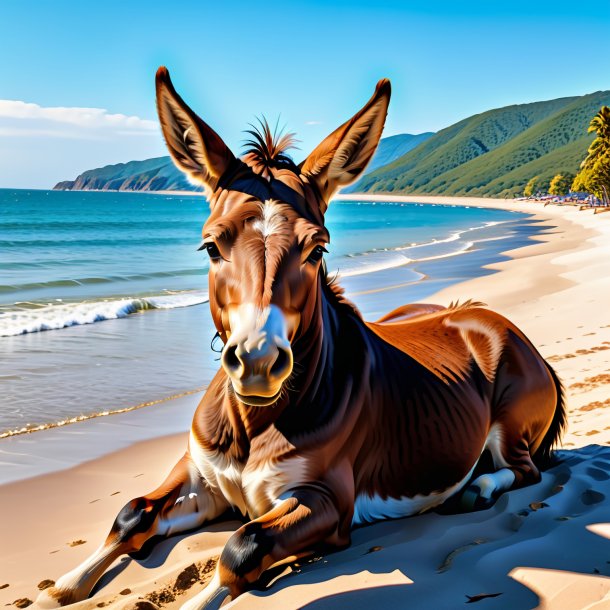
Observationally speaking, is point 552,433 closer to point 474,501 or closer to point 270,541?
point 474,501

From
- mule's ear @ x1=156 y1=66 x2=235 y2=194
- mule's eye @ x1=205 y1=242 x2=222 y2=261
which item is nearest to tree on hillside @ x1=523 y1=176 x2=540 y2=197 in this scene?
mule's ear @ x1=156 y1=66 x2=235 y2=194

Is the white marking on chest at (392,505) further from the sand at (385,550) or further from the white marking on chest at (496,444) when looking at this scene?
the white marking on chest at (496,444)

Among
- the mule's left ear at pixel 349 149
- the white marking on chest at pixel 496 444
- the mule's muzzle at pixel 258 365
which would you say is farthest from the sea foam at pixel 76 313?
the mule's muzzle at pixel 258 365

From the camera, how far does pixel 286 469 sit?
318 centimetres

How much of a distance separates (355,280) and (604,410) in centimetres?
1531

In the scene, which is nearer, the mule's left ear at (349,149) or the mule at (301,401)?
the mule at (301,401)

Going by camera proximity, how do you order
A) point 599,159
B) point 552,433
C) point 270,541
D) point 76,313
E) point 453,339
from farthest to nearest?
point 599,159
point 76,313
point 552,433
point 453,339
point 270,541

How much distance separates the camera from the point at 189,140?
3.35 metres

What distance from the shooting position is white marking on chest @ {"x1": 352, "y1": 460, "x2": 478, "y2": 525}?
3.67 meters

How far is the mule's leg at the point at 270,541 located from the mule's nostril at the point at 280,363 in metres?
0.83

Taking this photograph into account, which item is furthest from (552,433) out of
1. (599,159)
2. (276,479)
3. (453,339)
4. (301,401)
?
(599,159)

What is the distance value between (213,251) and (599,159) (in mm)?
73876

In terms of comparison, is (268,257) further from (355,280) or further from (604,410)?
(355,280)

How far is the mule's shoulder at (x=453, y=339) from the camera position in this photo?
13.8 ft
